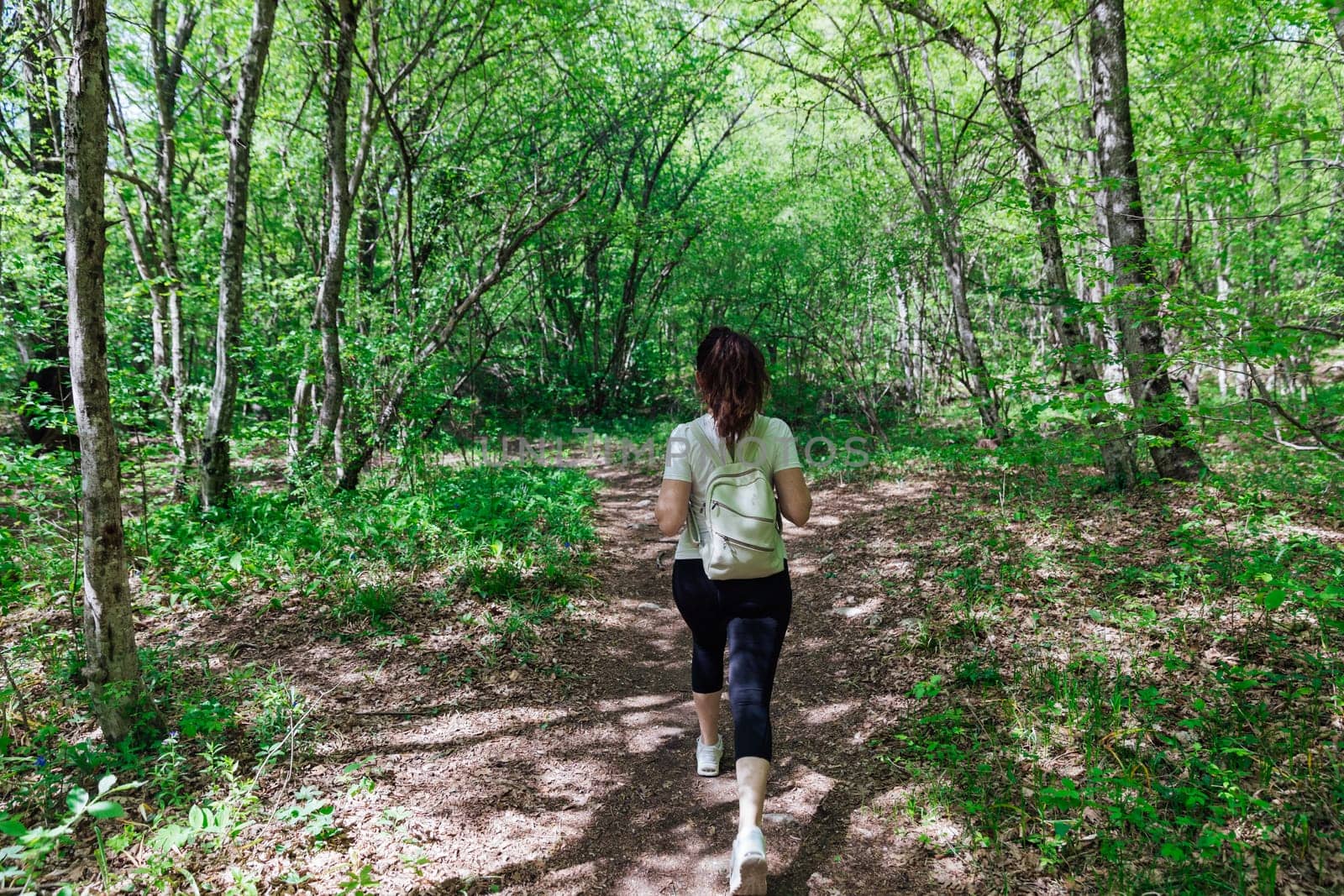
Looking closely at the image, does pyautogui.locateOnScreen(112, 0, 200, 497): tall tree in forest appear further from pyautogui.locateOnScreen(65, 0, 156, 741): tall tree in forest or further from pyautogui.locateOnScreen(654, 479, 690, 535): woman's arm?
pyautogui.locateOnScreen(654, 479, 690, 535): woman's arm

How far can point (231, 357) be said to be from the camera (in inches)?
250

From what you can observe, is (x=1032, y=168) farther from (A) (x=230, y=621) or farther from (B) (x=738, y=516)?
(A) (x=230, y=621)

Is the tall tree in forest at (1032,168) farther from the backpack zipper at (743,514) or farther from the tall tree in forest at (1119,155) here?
the backpack zipper at (743,514)

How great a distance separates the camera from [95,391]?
2.92m

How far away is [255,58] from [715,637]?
6901mm

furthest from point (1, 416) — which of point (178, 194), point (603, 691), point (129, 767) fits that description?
point (603, 691)

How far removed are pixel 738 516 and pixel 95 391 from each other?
9.33 ft

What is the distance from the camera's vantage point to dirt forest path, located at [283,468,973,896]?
8.83 feet

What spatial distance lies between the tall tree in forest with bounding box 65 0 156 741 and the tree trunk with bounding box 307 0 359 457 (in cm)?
394

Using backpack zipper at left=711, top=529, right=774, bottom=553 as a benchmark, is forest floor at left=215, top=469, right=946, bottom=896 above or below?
below

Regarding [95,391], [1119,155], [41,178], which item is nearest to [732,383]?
[95,391]

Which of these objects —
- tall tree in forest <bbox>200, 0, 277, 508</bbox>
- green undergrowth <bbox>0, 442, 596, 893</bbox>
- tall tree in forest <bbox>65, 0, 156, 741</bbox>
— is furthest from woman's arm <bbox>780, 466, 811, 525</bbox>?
tall tree in forest <bbox>200, 0, 277, 508</bbox>

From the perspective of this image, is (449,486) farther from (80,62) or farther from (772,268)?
(772,268)

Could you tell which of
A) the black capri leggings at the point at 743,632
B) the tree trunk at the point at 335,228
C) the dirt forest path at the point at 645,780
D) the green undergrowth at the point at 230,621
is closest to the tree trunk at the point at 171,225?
the green undergrowth at the point at 230,621
